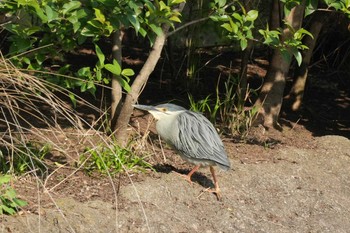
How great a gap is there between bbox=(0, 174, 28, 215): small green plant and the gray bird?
138 cm

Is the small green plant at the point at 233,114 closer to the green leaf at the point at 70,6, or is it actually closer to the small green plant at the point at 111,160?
the small green plant at the point at 111,160

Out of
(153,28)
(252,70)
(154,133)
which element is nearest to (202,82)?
(252,70)

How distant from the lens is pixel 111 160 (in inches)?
223

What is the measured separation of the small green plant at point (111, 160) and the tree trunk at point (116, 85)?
510 millimetres

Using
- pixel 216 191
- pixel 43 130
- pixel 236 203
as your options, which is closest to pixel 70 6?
pixel 43 130

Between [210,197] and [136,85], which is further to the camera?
[136,85]

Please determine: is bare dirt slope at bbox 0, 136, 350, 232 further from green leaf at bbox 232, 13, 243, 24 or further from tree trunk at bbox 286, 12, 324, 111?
green leaf at bbox 232, 13, 243, 24

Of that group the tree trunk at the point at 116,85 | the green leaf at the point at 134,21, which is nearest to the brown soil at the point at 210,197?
the tree trunk at the point at 116,85

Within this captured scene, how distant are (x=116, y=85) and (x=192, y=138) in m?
0.99

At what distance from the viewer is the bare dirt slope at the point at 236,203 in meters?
4.94

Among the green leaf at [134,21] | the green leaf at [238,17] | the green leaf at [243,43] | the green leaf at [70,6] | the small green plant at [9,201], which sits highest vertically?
the green leaf at [70,6]

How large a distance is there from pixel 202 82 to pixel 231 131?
1.36m

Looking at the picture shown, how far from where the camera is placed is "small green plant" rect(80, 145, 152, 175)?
5590 millimetres

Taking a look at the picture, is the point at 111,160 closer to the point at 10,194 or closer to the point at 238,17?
the point at 10,194
